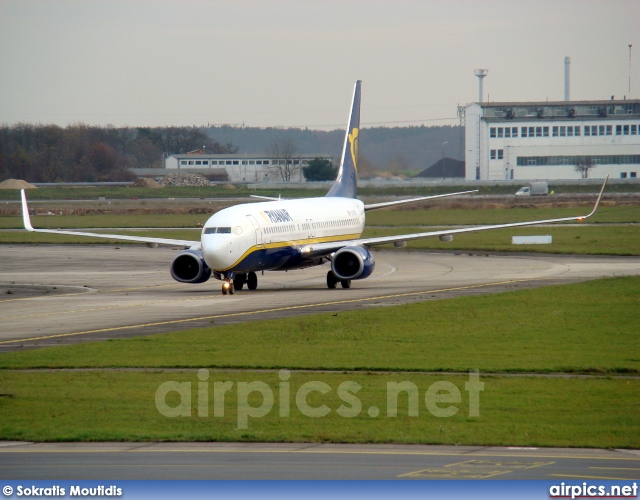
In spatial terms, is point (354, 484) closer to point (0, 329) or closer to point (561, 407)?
point (561, 407)

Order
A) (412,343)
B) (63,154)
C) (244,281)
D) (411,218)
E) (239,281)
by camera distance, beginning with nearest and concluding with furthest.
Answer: (412,343)
(239,281)
(244,281)
(411,218)
(63,154)

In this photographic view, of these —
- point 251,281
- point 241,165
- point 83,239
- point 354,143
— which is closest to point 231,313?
point 251,281

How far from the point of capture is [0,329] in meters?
31.7

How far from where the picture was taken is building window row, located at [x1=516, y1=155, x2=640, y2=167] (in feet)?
498

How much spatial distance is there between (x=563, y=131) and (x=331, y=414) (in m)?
144

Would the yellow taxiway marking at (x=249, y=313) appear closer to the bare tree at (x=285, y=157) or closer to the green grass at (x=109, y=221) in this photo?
the green grass at (x=109, y=221)

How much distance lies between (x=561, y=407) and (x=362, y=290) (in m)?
24.2

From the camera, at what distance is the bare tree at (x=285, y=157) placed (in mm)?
162250

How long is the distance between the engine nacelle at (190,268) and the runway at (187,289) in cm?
73

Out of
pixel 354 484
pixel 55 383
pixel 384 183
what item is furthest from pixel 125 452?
pixel 384 183

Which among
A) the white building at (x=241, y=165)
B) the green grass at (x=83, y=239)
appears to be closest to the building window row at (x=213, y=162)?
the white building at (x=241, y=165)

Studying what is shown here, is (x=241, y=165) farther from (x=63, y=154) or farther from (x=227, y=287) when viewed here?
(x=227, y=287)

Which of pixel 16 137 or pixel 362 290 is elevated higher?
pixel 16 137

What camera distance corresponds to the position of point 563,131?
155625 millimetres
